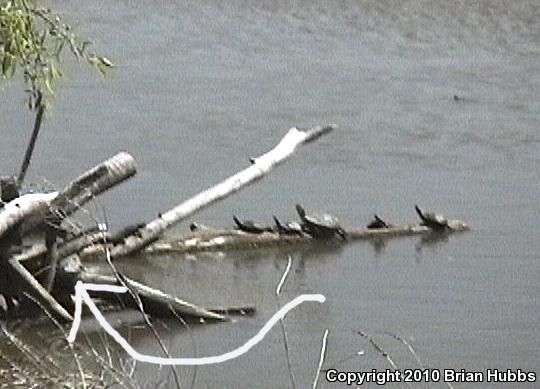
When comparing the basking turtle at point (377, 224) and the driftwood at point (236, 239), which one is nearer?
the driftwood at point (236, 239)

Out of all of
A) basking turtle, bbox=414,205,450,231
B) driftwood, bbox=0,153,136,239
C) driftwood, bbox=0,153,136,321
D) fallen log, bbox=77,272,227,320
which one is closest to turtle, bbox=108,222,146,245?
fallen log, bbox=77,272,227,320

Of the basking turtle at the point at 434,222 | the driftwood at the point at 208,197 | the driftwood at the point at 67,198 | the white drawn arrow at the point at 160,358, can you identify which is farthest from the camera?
the basking turtle at the point at 434,222

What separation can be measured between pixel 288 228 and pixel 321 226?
0.30 metres

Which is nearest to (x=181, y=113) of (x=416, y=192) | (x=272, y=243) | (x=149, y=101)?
(x=149, y=101)

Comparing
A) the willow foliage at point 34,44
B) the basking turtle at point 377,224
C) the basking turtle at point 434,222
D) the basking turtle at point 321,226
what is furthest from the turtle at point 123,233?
the basking turtle at point 434,222

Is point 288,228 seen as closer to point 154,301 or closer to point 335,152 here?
point 154,301

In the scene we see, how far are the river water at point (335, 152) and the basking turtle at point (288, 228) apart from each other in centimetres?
31

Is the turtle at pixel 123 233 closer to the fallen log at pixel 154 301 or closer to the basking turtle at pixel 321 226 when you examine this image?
the fallen log at pixel 154 301

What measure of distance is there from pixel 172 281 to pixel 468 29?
668 inches

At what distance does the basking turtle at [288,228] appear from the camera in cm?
1589

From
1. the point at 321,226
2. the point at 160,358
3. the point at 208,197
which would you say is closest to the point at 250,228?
the point at 321,226

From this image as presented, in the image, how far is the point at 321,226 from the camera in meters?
15.9

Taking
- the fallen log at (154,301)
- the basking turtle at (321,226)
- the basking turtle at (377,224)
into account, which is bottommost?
the fallen log at (154,301)

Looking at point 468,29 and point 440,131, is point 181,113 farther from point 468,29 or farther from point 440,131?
point 468,29
